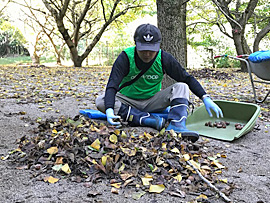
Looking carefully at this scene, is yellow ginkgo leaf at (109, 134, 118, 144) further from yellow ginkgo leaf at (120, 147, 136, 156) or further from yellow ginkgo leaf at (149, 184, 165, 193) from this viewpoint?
yellow ginkgo leaf at (149, 184, 165, 193)

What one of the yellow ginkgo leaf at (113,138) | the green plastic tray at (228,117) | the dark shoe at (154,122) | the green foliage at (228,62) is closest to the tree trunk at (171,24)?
the green plastic tray at (228,117)

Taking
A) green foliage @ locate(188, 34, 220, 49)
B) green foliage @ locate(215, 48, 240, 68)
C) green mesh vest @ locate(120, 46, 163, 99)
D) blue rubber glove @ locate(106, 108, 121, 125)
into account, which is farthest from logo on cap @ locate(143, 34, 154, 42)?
green foliage @ locate(215, 48, 240, 68)

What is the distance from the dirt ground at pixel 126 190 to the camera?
163cm

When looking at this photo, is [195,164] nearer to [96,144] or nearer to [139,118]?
[96,144]

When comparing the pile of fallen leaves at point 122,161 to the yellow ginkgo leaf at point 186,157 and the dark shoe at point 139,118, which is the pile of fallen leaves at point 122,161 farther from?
the dark shoe at point 139,118

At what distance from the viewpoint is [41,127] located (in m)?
2.69

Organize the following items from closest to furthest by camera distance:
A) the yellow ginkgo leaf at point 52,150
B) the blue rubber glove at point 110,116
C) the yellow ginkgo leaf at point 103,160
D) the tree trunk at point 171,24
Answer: the yellow ginkgo leaf at point 103,160 < the yellow ginkgo leaf at point 52,150 < the blue rubber glove at point 110,116 < the tree trunk at point 171,24

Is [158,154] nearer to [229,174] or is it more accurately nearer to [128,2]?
[229,174]

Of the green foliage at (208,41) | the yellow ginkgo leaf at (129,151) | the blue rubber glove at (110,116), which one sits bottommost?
the yellow ginkgo leaf at (129,151)

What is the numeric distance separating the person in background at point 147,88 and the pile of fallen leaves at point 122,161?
0.33 meters

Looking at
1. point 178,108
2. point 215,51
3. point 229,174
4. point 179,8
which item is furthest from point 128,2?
point 229,174

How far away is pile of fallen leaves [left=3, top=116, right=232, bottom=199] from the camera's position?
5.93ft

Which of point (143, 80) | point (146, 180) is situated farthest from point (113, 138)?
point (143, 80)

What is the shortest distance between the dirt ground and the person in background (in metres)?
0.42
